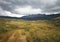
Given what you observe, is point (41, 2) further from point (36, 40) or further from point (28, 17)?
point (36, 40)

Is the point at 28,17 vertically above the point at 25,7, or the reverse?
the point at 25,7

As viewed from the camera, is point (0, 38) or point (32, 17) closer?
point (0, 38)

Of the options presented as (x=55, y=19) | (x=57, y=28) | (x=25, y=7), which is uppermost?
(x=25, y=7)

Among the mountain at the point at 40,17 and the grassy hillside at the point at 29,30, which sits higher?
the mountain at the point at 40,17

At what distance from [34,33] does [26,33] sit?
0.23m

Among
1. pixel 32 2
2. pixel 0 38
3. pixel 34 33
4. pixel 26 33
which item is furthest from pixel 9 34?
pixel 32 2

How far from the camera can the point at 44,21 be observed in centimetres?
356

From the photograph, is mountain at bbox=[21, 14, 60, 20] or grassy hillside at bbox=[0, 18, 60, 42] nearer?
grassy hillside at bbox=[0, 18, 60, 42]

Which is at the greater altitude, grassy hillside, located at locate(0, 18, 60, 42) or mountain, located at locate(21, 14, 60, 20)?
mountain, located at locate(21, 14, 60, 20)

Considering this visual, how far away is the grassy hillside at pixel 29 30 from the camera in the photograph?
3332mm

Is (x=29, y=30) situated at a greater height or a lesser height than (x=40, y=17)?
lesser

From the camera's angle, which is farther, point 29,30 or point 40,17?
point 40,17

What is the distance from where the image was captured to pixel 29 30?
3.43 m

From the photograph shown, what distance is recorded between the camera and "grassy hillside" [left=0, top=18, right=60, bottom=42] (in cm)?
333
